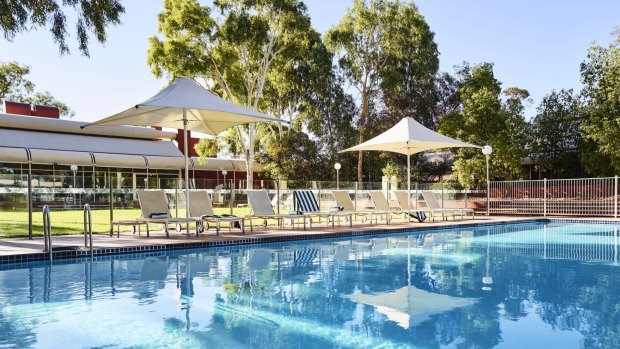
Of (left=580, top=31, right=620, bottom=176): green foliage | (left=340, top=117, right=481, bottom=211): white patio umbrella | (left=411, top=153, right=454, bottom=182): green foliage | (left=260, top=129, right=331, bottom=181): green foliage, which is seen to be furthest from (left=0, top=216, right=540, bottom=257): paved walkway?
(left=411, top=153, right=454, bottom=182): green foliage

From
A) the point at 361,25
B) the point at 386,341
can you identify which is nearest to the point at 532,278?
the point at 386,341

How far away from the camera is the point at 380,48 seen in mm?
27953

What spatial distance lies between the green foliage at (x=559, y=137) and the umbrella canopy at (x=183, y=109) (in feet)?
66.8

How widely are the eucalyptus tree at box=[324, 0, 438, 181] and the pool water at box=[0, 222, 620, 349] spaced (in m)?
19.1

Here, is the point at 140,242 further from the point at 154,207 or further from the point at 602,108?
the point at 602,108

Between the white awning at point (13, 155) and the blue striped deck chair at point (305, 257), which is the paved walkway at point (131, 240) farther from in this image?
the white awning at point (13, 155)

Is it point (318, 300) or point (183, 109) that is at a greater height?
point (183, 109)

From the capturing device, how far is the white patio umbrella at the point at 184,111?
977 cm

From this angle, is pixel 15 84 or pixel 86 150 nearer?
pixel 86 150

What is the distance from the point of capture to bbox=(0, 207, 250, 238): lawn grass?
10508mm

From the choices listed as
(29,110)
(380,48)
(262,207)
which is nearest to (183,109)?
(262,207)

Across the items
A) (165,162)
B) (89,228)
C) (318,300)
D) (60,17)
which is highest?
(60,17)

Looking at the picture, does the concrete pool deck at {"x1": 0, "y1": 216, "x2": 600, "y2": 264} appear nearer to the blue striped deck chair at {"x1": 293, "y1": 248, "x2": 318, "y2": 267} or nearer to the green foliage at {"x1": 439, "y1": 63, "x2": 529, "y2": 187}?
the blue striped deck chair at {"x1": 293, "y1": 248, "x2": 318, "y2": 267}

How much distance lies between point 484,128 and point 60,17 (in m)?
17.1
